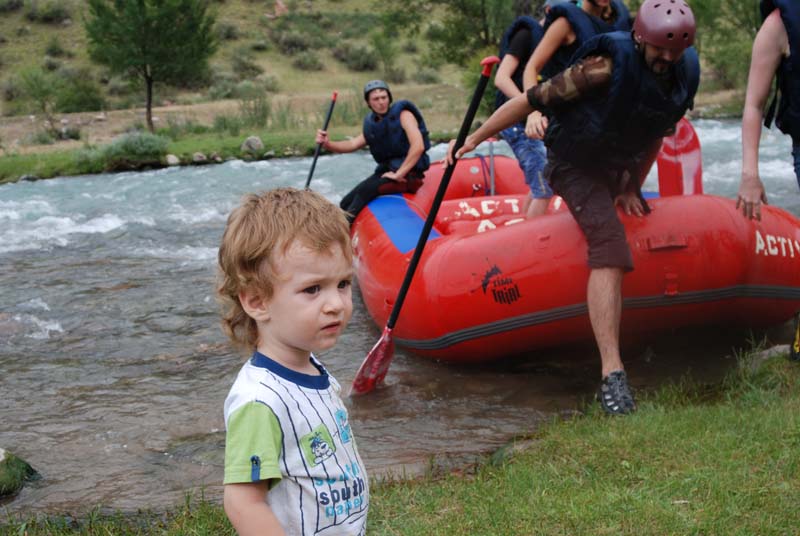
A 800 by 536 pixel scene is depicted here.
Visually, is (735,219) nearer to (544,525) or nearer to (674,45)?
(674,45)

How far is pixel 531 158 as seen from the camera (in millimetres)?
5734

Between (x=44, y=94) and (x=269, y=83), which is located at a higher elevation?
(x=44, y=94)

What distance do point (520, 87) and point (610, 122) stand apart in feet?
5.67

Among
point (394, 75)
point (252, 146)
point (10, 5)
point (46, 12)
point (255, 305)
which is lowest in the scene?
point (394, 75)

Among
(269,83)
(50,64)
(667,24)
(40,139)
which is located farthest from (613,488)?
(50,64)

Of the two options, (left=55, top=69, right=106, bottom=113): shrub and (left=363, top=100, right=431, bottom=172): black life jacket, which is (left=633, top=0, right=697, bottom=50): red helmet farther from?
(left=55, top=69, right=106, bottom=113): shrub

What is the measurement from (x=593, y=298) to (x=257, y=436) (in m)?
2.86

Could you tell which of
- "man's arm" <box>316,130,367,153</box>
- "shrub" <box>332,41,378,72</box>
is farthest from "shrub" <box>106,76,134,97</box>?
"man's arm" <box>316,130,367,153</box>

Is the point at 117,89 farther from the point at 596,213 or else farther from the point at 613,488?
the point at 613,488

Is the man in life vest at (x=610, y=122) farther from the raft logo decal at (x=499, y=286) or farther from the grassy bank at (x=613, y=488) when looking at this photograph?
the grassy bank at (x=613, y=488)

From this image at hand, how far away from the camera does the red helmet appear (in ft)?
12.3

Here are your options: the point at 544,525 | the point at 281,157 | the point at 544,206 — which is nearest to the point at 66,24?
the point at 281,157

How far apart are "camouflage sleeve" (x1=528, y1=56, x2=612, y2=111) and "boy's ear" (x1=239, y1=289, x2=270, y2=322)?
2.57 meters

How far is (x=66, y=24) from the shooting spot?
1613 inches
